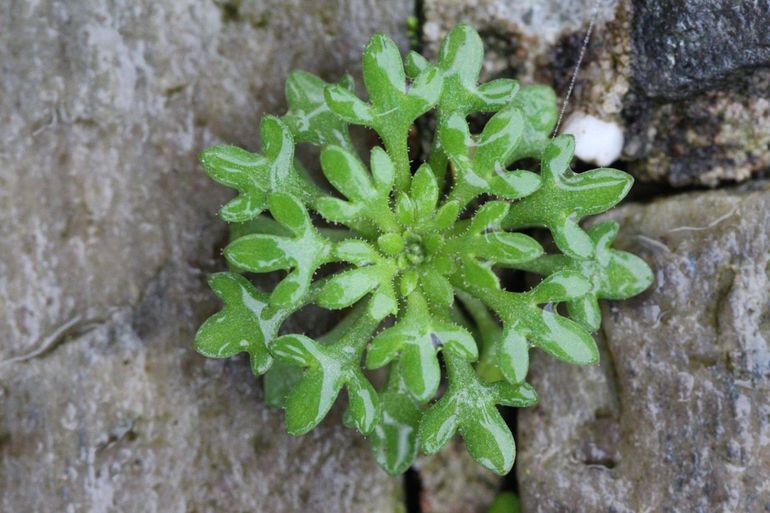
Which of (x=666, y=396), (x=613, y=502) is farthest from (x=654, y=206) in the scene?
(x=613, y=502)

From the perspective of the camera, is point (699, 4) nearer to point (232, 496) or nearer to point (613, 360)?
point (613, 360)

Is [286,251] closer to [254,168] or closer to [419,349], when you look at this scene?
[254,168]

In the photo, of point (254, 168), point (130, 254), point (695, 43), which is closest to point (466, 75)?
point (254, 168)

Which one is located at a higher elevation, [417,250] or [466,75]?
[466,75]

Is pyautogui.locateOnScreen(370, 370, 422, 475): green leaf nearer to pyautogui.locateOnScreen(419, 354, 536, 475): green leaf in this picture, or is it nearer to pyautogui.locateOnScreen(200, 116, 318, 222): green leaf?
pyautogui.locateOnScreen(419, 354, 536, 475): green leaf

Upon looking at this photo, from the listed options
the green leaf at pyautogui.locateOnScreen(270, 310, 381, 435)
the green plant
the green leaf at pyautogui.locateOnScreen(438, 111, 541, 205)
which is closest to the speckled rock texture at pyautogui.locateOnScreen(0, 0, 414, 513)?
the green plant
